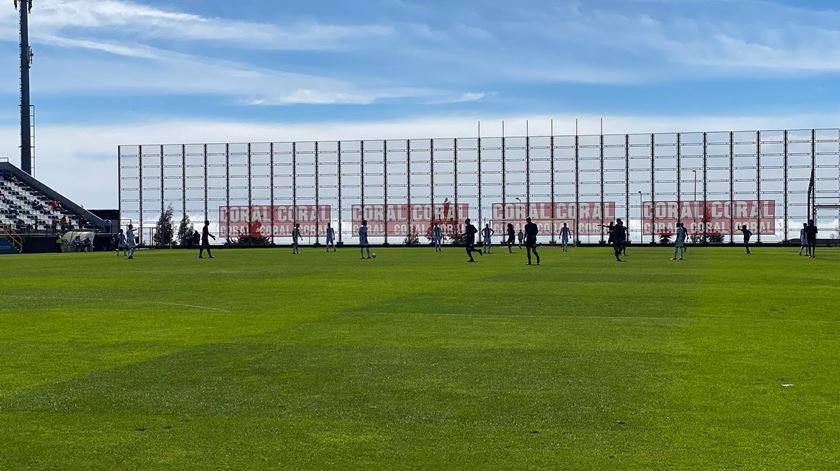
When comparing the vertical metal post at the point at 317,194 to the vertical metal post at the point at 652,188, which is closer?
the vertical metal post at the point at 652,188

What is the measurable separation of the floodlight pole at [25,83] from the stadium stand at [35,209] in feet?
5.59

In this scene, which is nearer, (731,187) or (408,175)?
(731,187)

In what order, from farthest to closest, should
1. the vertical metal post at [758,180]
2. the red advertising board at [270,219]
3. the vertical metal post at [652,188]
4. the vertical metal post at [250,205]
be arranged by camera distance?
the vertical metal post at [250,205], the red advertising board at [270,219], the vertical metal post at [652,188], the vertical metal post at [758,180]

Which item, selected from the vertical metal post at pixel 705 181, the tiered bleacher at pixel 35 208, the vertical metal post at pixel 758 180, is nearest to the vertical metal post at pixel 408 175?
the vertical metal post at pixel 705 181

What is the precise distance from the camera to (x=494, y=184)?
7331 centimetres

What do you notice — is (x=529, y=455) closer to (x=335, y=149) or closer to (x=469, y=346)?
(x=469, y=346)

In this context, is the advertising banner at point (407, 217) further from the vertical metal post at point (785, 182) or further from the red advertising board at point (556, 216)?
the vertical metal post at point (785, 182)

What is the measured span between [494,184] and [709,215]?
15.8 m

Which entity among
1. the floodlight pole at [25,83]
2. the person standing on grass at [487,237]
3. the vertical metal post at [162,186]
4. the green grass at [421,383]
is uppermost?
the floodlight pole at [25,83]

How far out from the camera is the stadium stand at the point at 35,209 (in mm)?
70250

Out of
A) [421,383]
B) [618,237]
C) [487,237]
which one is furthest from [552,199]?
[421,383]

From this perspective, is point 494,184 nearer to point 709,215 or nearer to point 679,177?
point 679,177

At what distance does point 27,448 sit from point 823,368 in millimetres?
6762

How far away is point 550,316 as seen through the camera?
13.5 metres
